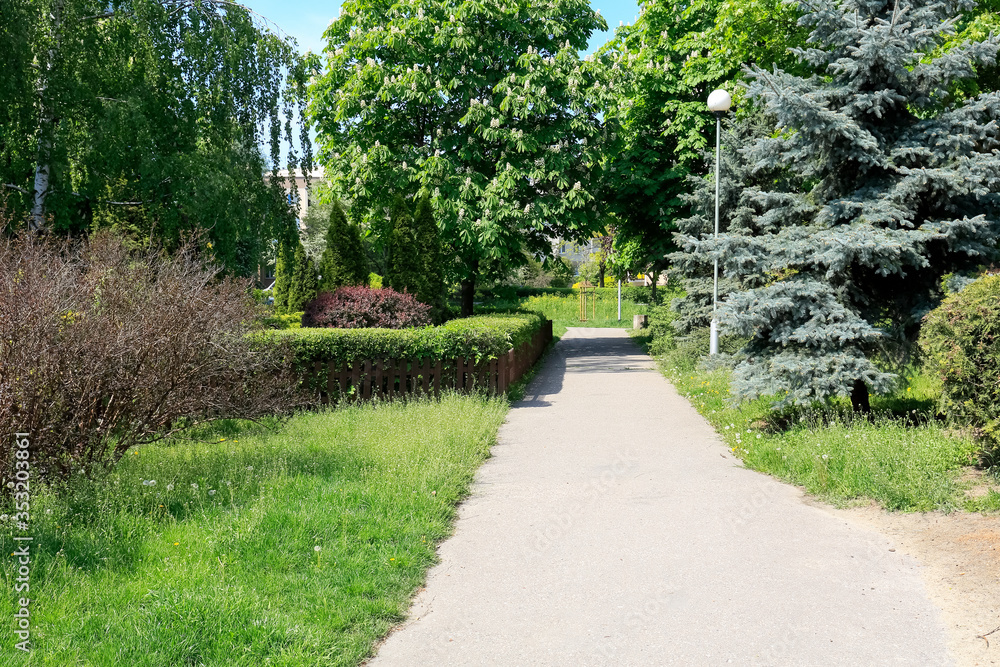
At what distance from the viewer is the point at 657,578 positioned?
4488mm

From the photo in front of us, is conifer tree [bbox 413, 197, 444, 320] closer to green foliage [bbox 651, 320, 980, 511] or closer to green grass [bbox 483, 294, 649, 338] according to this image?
green foliage [bbox 651, 320, 980, 511]

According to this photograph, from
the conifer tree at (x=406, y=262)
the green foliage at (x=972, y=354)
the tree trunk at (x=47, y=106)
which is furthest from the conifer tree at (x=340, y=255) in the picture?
the green foliage at (x=972, y=354)

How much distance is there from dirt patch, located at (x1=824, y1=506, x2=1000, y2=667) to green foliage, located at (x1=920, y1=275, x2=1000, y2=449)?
3.12 ft

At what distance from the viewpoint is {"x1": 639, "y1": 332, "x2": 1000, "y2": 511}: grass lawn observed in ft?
19.2

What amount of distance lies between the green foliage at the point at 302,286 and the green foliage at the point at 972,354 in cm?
2021

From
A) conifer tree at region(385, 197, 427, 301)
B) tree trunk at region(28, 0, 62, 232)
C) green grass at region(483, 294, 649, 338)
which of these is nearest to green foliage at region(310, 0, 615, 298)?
conifer tree at region(385, 197, 427, 301)

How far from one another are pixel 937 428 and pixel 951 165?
289 centimetres

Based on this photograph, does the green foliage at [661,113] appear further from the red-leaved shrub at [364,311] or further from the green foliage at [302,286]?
the green foliage at [302,286]

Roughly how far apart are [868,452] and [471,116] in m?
13.5

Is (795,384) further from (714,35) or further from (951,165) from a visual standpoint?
(714,35)

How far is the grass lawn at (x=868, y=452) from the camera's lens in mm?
5852

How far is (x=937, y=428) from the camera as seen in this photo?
721 centimetres

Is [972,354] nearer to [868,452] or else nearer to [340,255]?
[868,452]

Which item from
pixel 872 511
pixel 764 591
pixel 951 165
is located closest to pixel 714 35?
pixel 951 165
